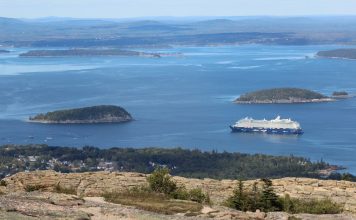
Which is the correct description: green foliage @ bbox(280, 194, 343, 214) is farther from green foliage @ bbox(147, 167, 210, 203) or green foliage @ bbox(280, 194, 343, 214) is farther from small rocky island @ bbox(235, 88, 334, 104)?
small rocky island @ bbox(235, 88, 334, 104)

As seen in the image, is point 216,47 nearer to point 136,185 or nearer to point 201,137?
point 201,137

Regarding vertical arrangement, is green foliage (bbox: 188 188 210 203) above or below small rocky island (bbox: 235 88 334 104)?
above

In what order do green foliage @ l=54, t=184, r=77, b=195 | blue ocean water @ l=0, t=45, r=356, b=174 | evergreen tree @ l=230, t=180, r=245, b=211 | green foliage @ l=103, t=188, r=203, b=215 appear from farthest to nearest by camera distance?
blue ocean water @ l=0, t=45, r=356, b=174
green foliage @ l=54, t=184, r=77, b=195
evergreen tree @ l=230, t=180, r=245, b=211
green foliage @ l=103, t=188, r=203, b=215

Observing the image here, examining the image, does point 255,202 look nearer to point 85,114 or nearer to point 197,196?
point 197,196

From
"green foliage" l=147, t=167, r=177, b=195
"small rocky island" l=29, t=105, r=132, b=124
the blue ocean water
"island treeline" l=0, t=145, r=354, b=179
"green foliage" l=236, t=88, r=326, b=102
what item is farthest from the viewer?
"green foliage" l=236, t=88, r=326, b=102

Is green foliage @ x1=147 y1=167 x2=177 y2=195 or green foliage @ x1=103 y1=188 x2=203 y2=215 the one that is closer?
green foliage @ x1=103 y1=188 x2=203 y2=215

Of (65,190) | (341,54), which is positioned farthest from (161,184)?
(341,54)

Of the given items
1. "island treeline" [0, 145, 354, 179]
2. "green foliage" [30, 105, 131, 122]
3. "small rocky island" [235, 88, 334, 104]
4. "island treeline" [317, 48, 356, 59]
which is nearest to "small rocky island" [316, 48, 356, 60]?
"island treeline" [317, 48, 356, 59]

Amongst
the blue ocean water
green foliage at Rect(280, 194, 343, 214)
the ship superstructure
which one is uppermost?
green foliage at Rect(280, 194, 343, 214)
